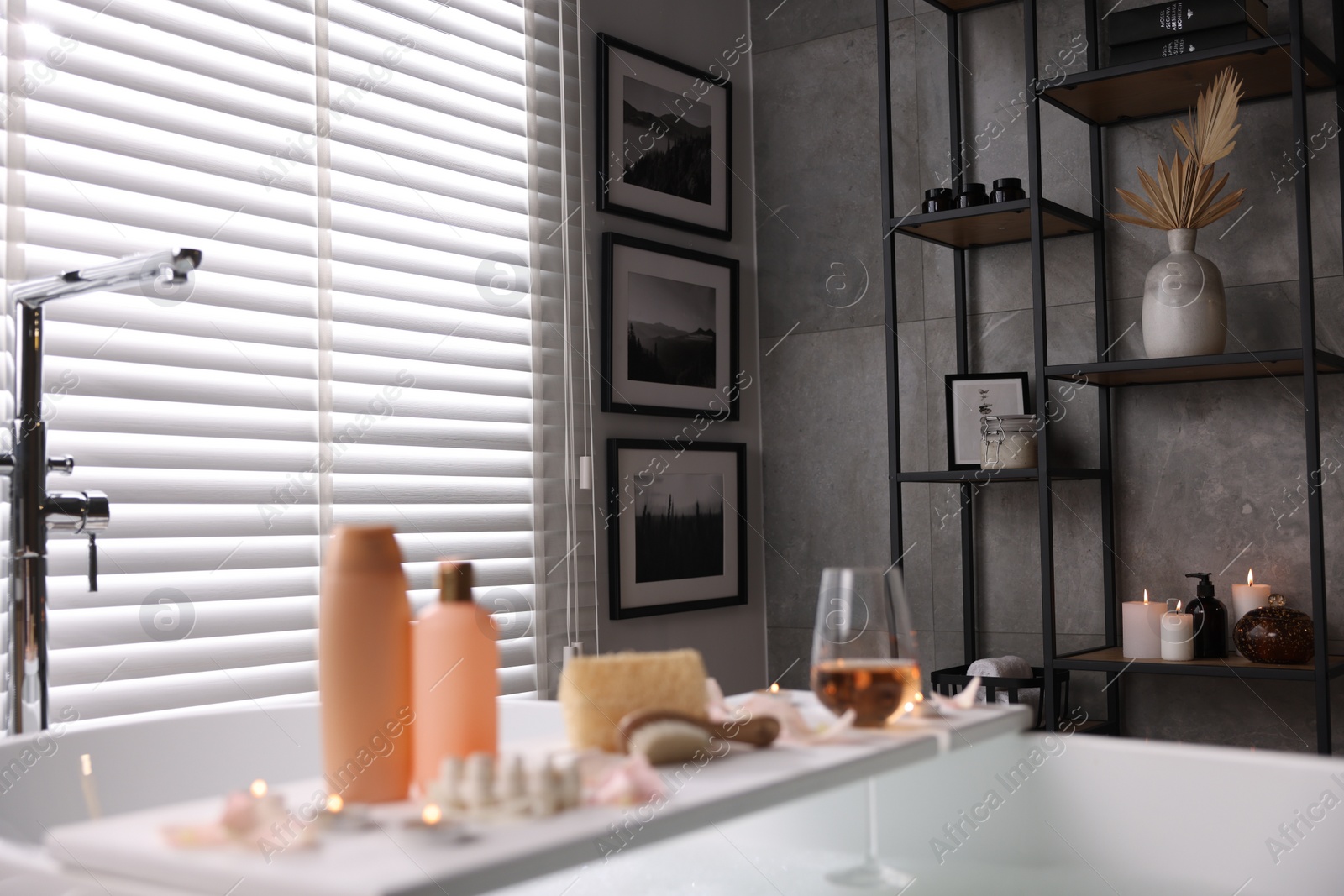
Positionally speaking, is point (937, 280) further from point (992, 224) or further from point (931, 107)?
point (931, 107)

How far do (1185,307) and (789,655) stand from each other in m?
1.21

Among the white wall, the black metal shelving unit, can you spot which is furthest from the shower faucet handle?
the black metal shelving unit

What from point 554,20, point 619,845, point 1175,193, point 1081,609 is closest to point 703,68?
point 554,20

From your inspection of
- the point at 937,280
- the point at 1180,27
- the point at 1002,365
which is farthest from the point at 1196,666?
the point at 1180,27

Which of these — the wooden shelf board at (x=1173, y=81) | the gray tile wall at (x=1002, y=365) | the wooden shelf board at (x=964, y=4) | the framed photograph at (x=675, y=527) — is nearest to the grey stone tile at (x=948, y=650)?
the gray tile wall at (x=1002, y=365)

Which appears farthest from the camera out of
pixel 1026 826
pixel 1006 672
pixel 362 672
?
pixel 1006 672

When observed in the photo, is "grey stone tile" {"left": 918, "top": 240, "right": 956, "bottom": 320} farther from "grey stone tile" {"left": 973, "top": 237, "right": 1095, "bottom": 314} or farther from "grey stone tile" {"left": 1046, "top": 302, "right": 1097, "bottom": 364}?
"grey stone tile" {"left": 1046, "top": 302, "right": 1097, "bottom": 364}

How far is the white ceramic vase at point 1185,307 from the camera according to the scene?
2.04 m

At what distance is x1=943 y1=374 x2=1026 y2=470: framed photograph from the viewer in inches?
94.0

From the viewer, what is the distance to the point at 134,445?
65.6 inches

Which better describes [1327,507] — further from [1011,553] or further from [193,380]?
[193,380]

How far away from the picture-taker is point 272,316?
1.87m

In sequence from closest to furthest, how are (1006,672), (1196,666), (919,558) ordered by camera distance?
(1196,666)
(1006,672)
(919,558)

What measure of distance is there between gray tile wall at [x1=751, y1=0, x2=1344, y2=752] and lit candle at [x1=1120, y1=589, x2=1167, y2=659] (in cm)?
22
